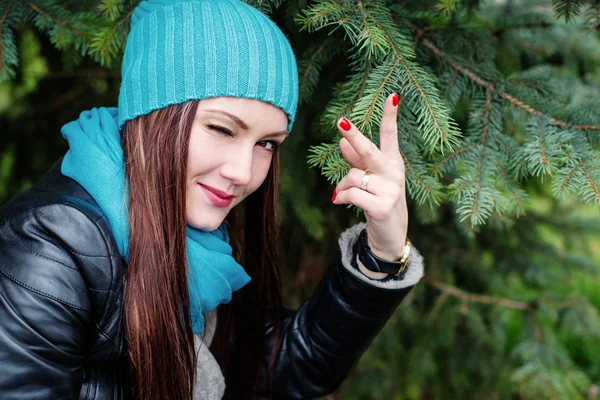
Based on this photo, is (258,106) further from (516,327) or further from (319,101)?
(516,327)

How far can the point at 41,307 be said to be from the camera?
3.67 ft

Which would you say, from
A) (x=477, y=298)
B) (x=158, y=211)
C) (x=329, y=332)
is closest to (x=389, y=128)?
(x=158, y=211)

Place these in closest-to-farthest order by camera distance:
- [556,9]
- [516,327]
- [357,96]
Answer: [357,96], [556,9], [516,327]

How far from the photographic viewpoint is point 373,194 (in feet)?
4.27

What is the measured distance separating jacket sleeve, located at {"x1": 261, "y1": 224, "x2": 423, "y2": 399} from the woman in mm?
37

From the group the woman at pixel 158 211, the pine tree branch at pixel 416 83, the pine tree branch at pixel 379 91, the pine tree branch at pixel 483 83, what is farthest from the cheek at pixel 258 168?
the pine tree branch at pixel 483 83

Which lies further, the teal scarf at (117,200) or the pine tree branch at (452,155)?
the pine tree branch at (452,155)

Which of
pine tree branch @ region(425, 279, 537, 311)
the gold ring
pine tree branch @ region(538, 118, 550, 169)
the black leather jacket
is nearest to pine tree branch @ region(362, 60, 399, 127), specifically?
the gold ring

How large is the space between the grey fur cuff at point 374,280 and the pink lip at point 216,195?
1.32 ft

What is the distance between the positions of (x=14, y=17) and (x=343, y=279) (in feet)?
4.25

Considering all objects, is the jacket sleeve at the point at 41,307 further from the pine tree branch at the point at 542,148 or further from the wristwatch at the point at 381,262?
the pine tree branch at the point at 542,148

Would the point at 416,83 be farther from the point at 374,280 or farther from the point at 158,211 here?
the point at 158,211

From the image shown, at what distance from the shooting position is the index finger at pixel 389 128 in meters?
1.24

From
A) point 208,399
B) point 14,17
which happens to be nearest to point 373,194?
point 208,399
